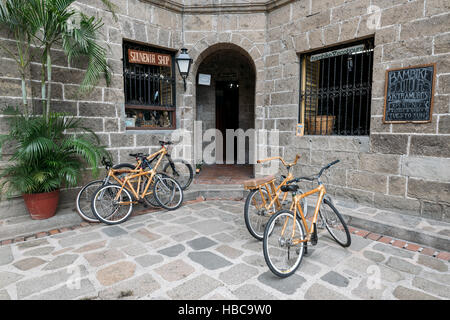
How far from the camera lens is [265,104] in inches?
227

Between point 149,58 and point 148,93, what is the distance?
26.5 inches

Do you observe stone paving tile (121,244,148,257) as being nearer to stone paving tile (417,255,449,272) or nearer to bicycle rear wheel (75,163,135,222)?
bicycle rear wheel (75,163,135,222)

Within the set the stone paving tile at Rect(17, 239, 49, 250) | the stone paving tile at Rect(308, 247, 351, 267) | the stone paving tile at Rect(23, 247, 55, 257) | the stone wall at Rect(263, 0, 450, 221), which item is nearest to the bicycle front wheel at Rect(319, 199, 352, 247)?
the stone paving tile at Rect(308, 247, 351, 267)

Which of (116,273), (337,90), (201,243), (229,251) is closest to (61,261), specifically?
(116,273)

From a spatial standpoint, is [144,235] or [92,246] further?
[144,235]

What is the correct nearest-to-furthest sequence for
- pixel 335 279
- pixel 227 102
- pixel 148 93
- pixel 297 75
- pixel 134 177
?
1. pixel 335 279
2. pixel 134 177
3. pixel 297 75
4. pixel 148 93
5. pixel 227 102

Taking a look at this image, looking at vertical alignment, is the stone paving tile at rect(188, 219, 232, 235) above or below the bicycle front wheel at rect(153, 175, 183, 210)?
below

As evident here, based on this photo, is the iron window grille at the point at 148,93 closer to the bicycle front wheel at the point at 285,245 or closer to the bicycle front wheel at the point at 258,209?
the bicycle front wheel at the point at 258,209

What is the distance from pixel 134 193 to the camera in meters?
4.20

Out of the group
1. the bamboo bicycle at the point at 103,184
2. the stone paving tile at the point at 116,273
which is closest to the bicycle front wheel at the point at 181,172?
the bamboo bicycle at the point at 103,184

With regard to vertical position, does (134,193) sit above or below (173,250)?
above

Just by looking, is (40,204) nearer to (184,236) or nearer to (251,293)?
(184,236)

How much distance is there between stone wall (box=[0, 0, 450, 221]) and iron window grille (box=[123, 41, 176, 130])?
0.19 meters

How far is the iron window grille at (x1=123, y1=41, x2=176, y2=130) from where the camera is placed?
5.31m
